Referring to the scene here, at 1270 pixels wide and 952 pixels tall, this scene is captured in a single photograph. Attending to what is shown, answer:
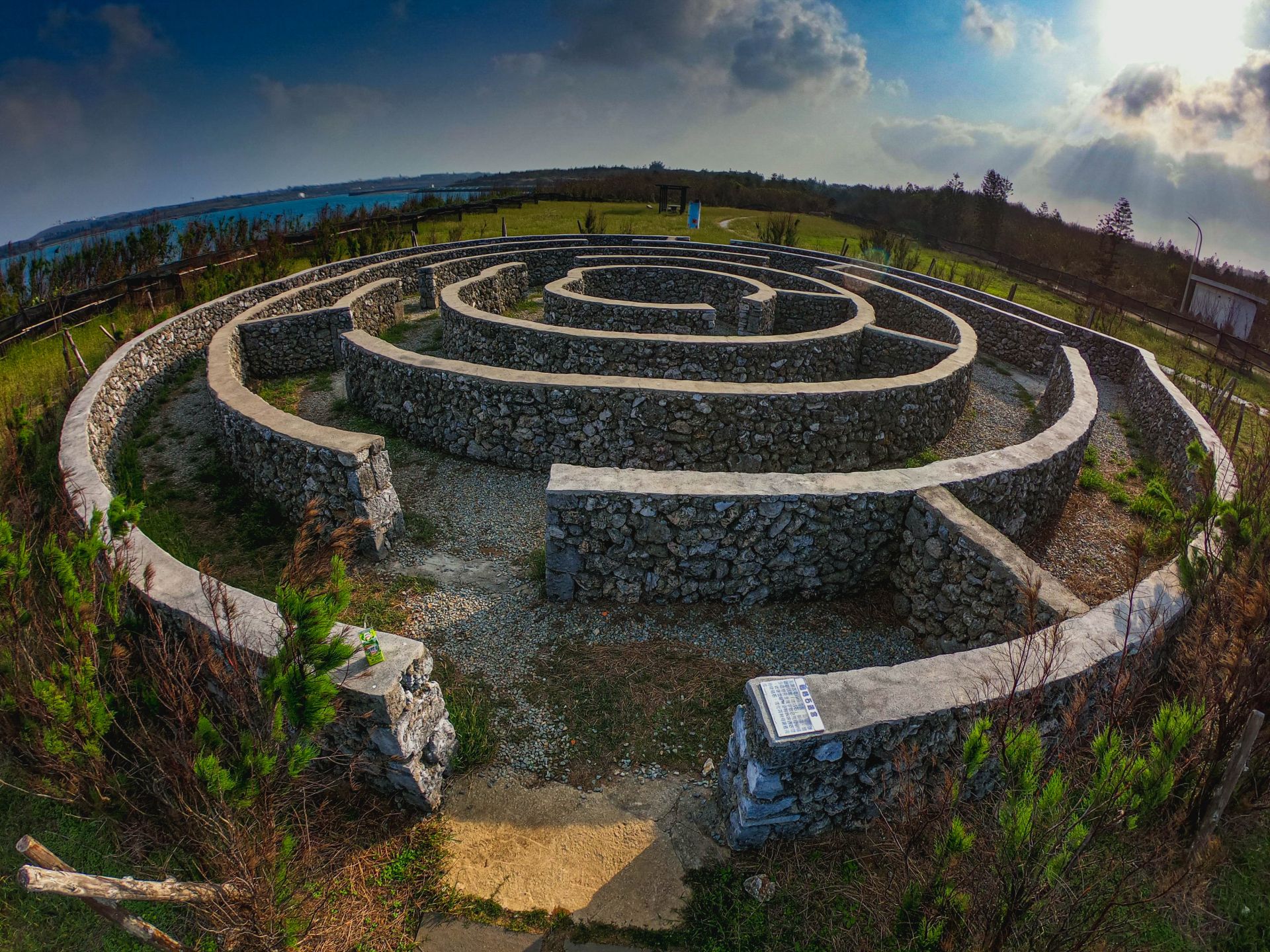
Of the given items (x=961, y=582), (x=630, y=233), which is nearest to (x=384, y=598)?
(x=961, y=582)

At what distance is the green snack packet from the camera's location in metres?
4.57

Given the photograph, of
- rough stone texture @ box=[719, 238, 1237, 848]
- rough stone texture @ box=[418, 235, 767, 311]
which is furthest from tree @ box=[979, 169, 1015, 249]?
rough stone texture @ box=[719, 238, 1237, 848]

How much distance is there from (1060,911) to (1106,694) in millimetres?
1815

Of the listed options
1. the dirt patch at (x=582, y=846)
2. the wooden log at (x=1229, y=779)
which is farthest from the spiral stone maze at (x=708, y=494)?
the wooden log at (x=1229, y=779)

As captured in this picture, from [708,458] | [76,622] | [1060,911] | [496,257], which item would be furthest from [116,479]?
[496,257]

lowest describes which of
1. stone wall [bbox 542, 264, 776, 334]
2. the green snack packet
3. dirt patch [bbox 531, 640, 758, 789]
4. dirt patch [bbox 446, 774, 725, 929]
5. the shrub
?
dirt patch [bbox 446, 774, 725, 929]

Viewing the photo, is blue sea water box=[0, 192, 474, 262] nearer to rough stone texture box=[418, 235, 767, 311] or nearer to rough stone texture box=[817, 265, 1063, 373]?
rough stone texture box=[418, 235, 767, 311]

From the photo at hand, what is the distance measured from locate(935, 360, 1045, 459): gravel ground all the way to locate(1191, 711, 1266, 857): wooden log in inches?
304

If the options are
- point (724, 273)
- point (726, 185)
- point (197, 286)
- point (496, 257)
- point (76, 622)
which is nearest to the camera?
point (76, 622)

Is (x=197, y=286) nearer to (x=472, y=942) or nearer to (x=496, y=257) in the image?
(x=496, y=257)

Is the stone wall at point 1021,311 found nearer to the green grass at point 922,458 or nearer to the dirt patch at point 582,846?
the green grass at point 922,458

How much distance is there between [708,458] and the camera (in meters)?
10.1

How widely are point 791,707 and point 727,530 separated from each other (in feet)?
9.24

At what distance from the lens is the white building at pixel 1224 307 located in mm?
24750
